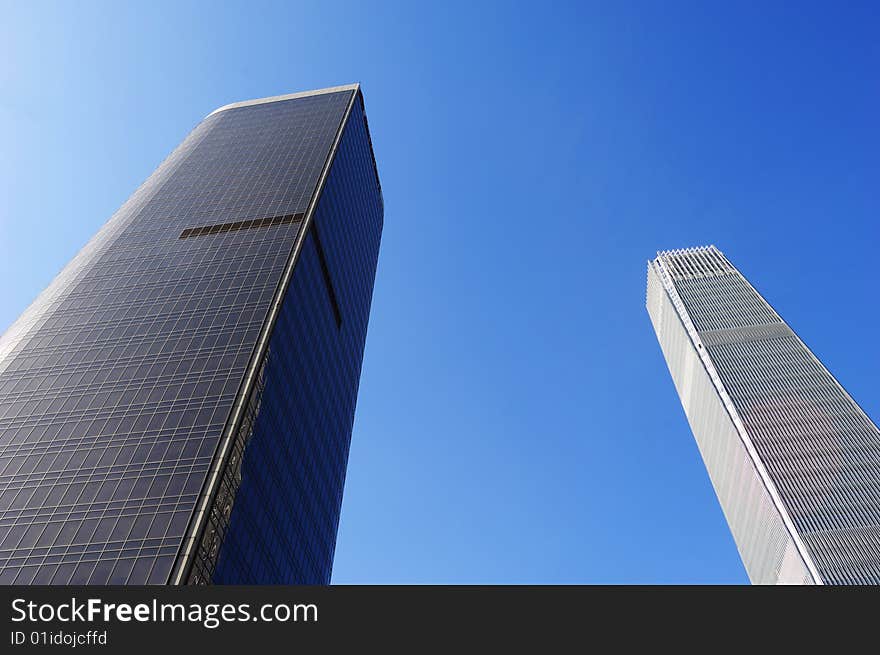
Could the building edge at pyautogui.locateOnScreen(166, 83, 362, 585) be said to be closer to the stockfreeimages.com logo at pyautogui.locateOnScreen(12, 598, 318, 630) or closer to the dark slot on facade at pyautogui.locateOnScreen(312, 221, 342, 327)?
the dark slot on facade at pyautogui.locateOnScreen(312, 221, 342, 327)

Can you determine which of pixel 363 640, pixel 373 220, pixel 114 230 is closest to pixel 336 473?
pixel 114 230

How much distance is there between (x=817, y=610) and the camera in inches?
936

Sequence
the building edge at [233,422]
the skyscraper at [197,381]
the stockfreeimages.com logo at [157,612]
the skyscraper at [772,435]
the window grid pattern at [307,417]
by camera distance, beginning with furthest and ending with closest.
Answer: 1. the skyscraper at [772,435]
2. the window grid pattern at [307,417]
3. the skyscraper at [197,381]
4. the building edge at [233,422]
5. the stockfreeimages.com logo at [157,612]

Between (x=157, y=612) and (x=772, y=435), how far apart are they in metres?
124

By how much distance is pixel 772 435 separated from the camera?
12406cm

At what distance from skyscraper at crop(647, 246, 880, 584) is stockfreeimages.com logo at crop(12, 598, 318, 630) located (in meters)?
104

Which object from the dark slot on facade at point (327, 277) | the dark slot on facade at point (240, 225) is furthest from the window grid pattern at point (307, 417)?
the dark slot on facade at point (240, 225)

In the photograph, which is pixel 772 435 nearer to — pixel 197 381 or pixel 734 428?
pixel 734 428

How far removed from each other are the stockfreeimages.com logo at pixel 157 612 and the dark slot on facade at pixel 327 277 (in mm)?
76958

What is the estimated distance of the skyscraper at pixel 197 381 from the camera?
57344 millimetres

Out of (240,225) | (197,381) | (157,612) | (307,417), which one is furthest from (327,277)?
(157,612)

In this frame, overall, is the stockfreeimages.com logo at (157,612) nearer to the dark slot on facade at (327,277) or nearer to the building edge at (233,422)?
the building edge at (233,422)

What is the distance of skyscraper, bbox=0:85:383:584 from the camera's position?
188 feet

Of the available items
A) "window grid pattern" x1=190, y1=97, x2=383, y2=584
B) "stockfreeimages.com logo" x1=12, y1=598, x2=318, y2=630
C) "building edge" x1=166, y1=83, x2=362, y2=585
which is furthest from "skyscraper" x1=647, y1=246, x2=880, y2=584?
"stockfreeimages.com logo" x1=12, y1=598, x2=318, y2=630
